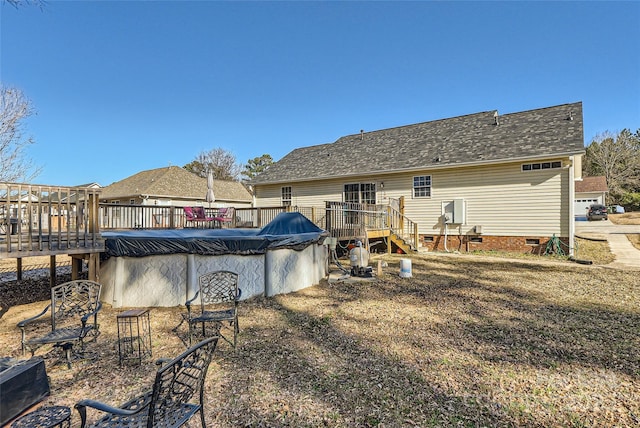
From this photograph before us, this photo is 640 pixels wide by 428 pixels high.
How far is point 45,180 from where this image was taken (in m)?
13.6

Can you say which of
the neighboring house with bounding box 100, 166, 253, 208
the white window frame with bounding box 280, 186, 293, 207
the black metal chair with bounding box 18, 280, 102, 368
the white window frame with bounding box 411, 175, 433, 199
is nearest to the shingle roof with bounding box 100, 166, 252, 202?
the neighboring house with bounding box 100, 166, 253, 208

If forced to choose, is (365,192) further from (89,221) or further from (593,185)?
(593,185)

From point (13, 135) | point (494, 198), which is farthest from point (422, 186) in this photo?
point (13, 135)

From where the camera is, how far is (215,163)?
43.3 meters

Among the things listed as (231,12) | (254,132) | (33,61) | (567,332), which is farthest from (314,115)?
(567,332)

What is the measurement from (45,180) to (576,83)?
26.6 m

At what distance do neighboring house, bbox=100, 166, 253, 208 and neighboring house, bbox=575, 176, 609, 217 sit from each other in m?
35.9

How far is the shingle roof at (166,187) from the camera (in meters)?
22.8

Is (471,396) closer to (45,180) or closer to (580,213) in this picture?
(45,180)

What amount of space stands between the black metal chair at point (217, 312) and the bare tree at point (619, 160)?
48.5 metres

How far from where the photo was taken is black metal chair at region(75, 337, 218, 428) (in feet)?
5.54

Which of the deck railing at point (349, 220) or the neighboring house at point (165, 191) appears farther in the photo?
the neighboring house at point (165, 191)

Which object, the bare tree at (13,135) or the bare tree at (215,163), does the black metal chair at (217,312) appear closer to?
the bare tree at (13,135)

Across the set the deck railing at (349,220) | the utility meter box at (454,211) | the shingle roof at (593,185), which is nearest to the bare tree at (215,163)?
the deck railing at (349,220)
